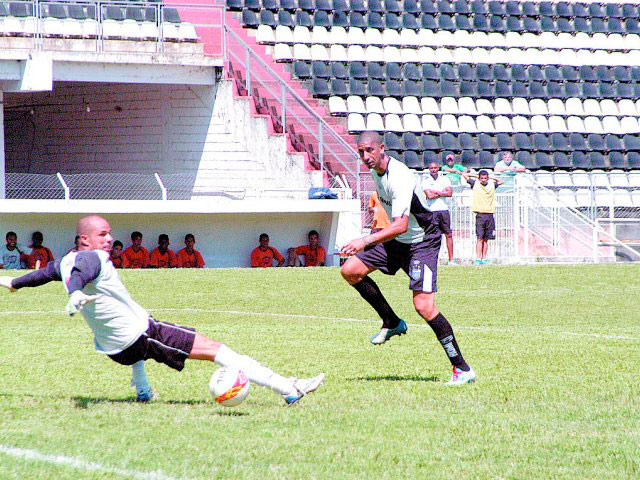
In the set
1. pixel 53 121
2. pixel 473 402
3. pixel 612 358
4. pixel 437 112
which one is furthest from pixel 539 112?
pixel 473 402

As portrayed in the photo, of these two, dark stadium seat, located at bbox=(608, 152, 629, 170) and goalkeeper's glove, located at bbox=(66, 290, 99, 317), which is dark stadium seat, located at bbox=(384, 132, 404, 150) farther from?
goalkeeper's glove, located at bbox=(66, 290, 99, 317)

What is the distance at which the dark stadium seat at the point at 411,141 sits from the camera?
84.6ft

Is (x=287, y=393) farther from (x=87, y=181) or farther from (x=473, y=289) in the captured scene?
(x=87, y=181)

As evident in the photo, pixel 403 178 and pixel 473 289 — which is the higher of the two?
pixel 403 178

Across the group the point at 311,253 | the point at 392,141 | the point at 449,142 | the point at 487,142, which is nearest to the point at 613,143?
the point at 487,142

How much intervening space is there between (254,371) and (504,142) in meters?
21.6

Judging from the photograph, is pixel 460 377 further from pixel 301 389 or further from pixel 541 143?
pixel 541 143

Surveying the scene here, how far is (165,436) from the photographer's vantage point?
17.7 ft

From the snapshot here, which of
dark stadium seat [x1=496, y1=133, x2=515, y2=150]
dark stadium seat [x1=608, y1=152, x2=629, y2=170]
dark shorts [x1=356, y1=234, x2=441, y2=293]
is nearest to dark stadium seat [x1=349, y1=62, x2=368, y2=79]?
dark stadium seat [x1=496, y1=133, x2=515, y2=150]

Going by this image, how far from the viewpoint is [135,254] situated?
21469 mm

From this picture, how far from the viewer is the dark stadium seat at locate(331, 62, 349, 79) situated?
88.5 ft

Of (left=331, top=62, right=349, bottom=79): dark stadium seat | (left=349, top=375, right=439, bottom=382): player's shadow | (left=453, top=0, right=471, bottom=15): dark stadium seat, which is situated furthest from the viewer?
(left=453, top=0, right=471, bottom=15): dark stadium seat

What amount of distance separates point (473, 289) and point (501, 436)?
11.1 m

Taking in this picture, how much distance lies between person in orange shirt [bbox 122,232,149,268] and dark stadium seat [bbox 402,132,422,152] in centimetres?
733
